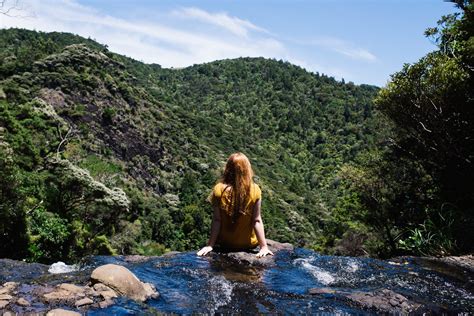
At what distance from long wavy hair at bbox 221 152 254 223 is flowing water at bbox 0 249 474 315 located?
0.76 metres

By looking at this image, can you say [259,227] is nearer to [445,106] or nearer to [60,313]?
[60,313]

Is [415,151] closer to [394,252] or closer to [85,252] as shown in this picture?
[394,252]

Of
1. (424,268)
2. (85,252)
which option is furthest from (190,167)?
(424,268)

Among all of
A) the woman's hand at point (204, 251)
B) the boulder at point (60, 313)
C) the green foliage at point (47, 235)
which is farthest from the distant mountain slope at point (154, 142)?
the boulder at point (60, 313)

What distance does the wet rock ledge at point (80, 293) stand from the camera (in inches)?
157

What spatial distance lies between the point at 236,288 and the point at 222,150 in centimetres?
9076

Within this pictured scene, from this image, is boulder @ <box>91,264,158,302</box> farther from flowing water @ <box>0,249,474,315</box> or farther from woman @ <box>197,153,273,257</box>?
woman @ <box>197,153,273,257</box>

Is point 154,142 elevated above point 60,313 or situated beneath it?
situated beneath

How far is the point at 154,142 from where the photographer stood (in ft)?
231

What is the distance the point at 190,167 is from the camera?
7506cm

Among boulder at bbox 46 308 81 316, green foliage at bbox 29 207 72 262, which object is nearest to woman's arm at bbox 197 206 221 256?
boulder at bbox 46 308 81 316

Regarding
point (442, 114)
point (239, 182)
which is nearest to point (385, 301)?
point (239, 182)

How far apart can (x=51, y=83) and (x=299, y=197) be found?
54.9 metres

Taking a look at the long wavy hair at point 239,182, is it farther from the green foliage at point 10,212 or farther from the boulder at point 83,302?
the green foliage at point 10,212
